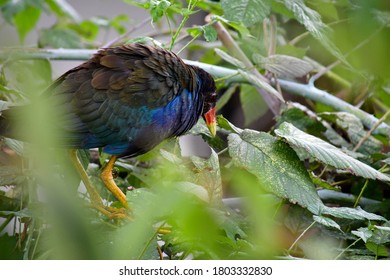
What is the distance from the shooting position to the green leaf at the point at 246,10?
1.21 m

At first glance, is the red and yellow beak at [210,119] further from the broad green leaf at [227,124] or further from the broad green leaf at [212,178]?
the broad green leaf at [212,178]

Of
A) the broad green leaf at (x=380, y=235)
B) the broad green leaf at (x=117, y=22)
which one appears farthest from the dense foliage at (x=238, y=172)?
the broad green leaf at (x=117, y=22)

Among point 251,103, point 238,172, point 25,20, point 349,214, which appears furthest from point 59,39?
point 238,172

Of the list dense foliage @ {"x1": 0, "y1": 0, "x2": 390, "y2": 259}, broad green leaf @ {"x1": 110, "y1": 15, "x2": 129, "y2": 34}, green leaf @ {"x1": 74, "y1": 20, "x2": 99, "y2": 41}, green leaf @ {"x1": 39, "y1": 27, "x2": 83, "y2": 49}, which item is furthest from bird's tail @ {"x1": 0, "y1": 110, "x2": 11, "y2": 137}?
green leaf @ {"x1": 74, "y1": 20, "x2": 99, "y2": 41}

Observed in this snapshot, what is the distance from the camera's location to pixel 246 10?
4.05 feet

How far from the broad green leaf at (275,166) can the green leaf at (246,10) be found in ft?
0.88

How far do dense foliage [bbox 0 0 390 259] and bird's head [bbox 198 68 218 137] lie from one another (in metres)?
0.03

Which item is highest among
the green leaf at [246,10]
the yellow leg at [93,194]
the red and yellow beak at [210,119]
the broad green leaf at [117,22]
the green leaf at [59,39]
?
the green leaf at [246,10]

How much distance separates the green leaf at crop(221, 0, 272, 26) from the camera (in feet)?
3.98

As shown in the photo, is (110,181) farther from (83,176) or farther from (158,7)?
(158,7)

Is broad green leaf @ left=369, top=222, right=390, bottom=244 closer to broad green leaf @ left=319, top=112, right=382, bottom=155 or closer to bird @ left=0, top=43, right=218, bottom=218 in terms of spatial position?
bird @ left=0, top=43, right=218, bottom=218

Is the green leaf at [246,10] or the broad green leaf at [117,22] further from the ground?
the green leaf at [246,10]

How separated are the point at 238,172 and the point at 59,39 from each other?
1709 mm
